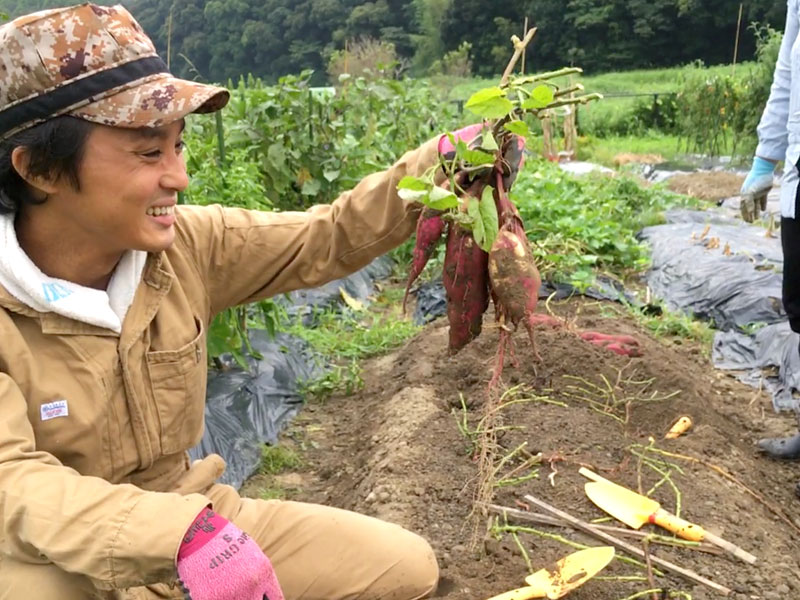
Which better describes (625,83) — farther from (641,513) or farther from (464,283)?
(464,283)

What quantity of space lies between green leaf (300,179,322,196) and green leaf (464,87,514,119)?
3.54 metres

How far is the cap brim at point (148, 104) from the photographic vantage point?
1.42 meters

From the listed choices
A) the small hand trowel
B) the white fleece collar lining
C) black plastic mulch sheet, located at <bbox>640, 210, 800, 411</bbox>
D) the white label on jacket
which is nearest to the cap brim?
the white fleece collar lining

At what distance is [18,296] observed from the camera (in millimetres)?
1445

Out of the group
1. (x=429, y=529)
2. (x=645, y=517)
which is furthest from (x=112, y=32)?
(x=645, y=517)

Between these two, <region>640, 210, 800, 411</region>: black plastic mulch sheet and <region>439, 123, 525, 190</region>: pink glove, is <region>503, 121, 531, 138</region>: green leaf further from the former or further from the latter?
<region>640, 210, 800, 411</region>: black plastic mulch sheet

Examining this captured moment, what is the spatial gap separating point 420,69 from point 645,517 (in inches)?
1070

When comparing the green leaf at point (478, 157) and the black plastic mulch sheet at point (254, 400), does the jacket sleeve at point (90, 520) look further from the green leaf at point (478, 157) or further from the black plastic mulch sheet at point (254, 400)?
the black plastic mulch sheet at point (254, 400)

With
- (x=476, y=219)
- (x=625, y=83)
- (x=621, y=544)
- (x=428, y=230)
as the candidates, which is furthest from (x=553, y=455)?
(x=625, y=83)

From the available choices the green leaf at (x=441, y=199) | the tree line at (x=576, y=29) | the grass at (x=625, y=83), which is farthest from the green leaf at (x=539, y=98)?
the tree line at (x=576, y=29)

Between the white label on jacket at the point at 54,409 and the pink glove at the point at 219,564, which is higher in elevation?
the white label on jacket at the point at 54,409

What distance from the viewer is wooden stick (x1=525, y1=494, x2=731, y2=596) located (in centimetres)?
199

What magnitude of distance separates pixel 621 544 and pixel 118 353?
135 cm

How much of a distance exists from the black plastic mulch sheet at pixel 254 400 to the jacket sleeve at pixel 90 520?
1.55 m
